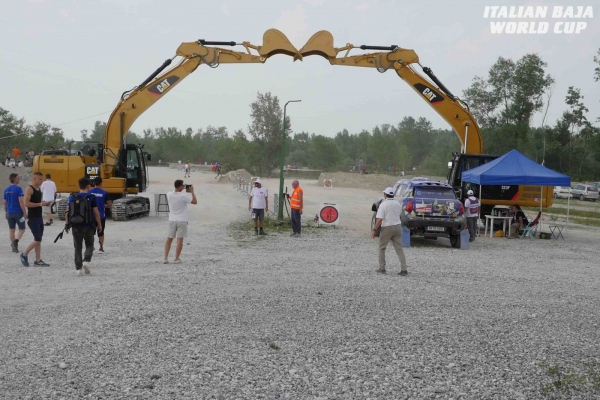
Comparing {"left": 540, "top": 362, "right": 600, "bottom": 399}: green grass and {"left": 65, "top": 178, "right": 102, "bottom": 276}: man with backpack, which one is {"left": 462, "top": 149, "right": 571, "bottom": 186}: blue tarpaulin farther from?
{"left": 540, "top": 362, "right": 600, "bottom": 399}: green grass

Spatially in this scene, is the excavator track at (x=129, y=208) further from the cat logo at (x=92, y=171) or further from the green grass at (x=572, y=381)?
the green grass at (x=572, y=381)

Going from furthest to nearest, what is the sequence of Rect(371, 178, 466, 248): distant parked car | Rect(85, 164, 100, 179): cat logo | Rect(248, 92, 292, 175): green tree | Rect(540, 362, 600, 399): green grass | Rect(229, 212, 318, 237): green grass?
Rect(248, 92, 292, 175): green tree < Rect(85, 164, 100, 179): cat logo < Rect(229, 212, 318, 237): green grass < Rect(371, 178, 466, 248): distant parked car < Rect(540, 362, 600, 399): green grass

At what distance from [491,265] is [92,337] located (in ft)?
32.4

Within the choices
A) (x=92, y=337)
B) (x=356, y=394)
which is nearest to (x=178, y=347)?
(x=92, y=337)

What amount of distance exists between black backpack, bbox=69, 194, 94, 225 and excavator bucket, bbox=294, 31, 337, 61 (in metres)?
13.7

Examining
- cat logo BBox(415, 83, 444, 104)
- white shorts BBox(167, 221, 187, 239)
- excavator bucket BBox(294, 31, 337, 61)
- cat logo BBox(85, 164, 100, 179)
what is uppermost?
excavator bucket BBox(294, 31, 337, 61)

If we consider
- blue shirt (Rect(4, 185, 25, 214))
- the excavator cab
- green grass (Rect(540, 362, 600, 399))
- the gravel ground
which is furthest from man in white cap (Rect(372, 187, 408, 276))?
the excavator cab

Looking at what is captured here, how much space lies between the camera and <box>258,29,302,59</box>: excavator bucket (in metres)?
23.5

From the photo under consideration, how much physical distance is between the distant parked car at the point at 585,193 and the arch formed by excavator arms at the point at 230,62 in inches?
1336

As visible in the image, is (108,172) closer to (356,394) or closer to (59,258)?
(59,258)

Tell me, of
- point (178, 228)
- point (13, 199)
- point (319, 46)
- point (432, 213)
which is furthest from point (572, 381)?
point (319, 46)

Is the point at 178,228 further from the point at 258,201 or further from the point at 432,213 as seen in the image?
the point at 432,213

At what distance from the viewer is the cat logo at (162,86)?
80.3 feet

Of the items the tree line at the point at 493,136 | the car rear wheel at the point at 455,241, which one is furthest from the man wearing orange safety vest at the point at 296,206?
the tree line at the point at 493,136
